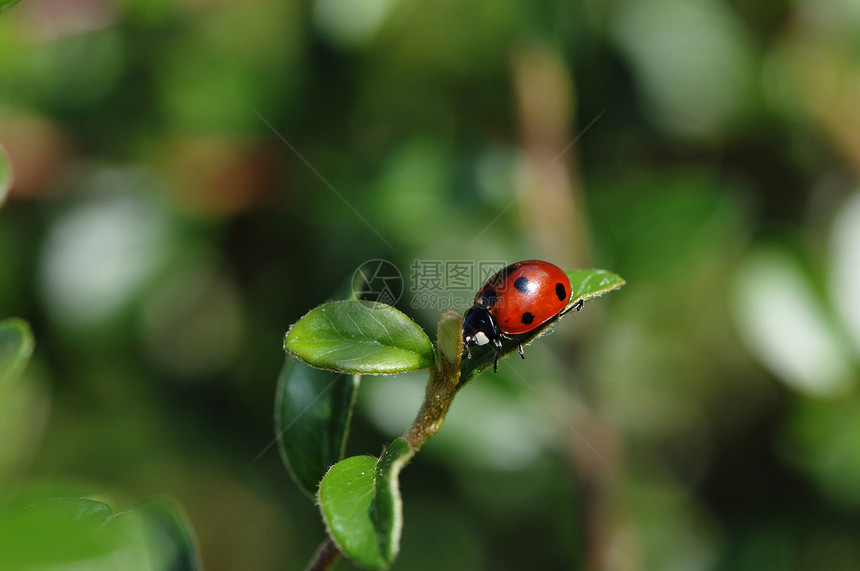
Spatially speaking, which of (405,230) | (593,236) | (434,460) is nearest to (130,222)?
(405,230)

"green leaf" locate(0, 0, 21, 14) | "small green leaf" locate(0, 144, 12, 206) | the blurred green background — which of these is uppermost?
"green leaf" locate(0, 0, 21, 14)

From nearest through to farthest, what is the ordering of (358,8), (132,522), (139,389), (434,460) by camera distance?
(132,522), (358,8), (434,460), (139,389)

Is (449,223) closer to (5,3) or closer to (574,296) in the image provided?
(574,296)

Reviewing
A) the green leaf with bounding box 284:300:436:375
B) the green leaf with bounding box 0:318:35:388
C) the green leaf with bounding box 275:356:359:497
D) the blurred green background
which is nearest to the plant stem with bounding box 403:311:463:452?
the green leaf with bounding box 284:300:436:375

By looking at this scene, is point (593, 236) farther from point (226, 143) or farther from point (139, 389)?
point (139, 389)

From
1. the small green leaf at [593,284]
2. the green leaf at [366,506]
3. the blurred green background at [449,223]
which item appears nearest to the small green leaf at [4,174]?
the green leaf at [366,506]

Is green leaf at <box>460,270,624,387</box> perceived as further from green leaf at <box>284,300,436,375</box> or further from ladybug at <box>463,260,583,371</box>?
ladybug at <box>463,260,583,371</box>
